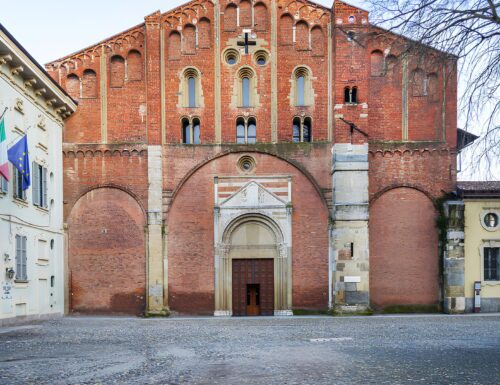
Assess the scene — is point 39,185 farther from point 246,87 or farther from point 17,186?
point 246,87

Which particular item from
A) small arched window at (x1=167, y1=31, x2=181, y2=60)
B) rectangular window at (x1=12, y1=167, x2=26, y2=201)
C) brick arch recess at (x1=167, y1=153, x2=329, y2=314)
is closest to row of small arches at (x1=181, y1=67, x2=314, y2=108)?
small arched window at (x1=167, y1=31, x2=181, y2=60)

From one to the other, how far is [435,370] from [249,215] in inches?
678

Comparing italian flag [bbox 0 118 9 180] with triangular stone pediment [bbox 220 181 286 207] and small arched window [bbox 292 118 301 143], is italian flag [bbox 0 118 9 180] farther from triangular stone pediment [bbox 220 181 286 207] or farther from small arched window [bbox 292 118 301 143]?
small arched window [bbox 292 118 301 143]

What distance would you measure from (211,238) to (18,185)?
8.79 m

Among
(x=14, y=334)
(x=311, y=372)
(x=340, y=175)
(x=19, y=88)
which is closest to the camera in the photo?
(x=311, y=372)

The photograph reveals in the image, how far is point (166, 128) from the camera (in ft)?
91.0

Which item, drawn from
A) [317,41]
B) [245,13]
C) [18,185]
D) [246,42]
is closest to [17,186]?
[18,185]

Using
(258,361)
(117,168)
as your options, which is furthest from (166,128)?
(258,361)

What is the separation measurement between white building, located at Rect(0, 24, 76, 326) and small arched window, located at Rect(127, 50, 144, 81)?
2955 millimetres

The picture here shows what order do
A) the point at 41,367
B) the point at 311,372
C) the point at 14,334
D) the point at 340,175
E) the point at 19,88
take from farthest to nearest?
the point at 340,175 → the point at 19,88 → the point at 14,334 → the point at 41,367 → the point at 311,372

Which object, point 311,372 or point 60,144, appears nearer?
point 311,372

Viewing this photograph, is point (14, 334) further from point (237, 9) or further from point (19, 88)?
point (237, 9)

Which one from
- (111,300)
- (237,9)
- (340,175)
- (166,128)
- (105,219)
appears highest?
(237,9)

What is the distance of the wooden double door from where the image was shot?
27.5 meters
